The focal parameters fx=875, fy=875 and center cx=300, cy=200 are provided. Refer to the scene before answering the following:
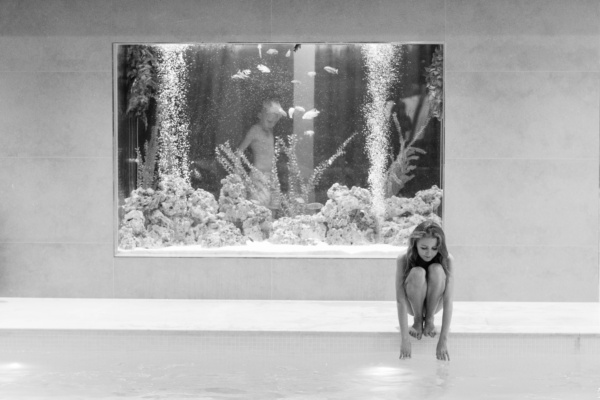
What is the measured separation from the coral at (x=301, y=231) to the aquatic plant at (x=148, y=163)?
1.08m

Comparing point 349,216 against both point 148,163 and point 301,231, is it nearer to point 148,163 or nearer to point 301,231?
point 301,231

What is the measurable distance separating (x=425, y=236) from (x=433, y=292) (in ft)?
1.32

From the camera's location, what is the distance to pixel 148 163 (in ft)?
23.2

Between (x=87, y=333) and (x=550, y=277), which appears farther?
(x=550, y=277)

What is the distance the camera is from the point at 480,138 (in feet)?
22.8

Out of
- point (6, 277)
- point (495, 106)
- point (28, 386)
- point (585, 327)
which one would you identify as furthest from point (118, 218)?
point (585, 327)

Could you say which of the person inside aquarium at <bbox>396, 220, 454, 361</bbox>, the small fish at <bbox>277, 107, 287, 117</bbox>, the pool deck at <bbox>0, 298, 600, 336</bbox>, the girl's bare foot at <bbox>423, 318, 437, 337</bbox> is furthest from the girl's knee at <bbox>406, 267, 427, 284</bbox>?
the small fish at <bbox>277, 107, 287, 117</bbox>

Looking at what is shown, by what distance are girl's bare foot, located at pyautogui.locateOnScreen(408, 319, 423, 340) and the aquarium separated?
67.9 inches

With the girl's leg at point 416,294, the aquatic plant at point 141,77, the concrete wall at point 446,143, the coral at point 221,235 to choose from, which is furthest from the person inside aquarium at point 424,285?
the aquatic plant at point 141,77

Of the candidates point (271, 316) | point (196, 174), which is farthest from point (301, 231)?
point (271, 316)

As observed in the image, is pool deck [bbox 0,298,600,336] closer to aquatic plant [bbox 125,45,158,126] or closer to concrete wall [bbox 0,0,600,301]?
concrete wall [bbox 0,0,600,301]

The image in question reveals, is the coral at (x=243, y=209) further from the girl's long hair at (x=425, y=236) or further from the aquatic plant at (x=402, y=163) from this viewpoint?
the girl's long hair at (x=425, y=236)

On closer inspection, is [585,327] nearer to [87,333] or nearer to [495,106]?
[495,106]

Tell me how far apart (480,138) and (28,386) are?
3955 mm
